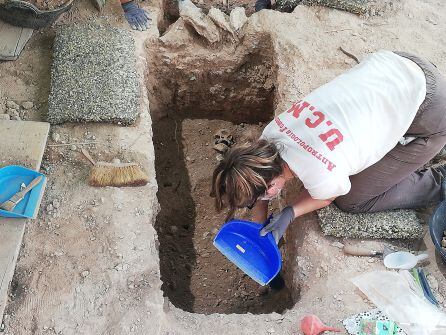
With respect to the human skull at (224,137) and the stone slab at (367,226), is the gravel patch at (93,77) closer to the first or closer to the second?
the human skull at (224,137)

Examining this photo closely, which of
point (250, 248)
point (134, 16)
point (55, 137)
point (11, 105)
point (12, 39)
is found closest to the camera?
point (250, 248)

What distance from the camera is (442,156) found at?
3.62 meters

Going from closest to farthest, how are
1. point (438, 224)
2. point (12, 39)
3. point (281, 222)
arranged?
point (281, 222)
point (438, 224)
point (12, 39)

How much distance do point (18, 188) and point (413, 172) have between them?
2439mm

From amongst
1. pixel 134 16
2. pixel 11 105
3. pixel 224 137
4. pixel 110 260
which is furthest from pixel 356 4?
pixel 110 260

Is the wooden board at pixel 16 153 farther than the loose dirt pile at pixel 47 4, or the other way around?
the loose dirt pile at pixel 47 4

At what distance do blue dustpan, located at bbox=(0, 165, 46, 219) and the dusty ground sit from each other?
0.10 meters

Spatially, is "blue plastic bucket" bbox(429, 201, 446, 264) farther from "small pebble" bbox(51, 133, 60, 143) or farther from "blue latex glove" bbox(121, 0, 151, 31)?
"blue latex glove" bbox(121, 0, 151, 31)

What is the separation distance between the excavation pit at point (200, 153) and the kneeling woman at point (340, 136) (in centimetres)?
87

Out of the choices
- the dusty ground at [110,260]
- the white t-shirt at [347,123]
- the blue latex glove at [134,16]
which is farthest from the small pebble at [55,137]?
the white t-shirt at [347,123]

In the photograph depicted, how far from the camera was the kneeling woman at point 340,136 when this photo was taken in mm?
2555

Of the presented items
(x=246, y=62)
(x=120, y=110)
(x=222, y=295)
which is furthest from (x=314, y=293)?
(x=246, y=62)

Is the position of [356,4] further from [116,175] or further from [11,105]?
[11,105]

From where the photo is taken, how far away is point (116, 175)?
10.2ft
